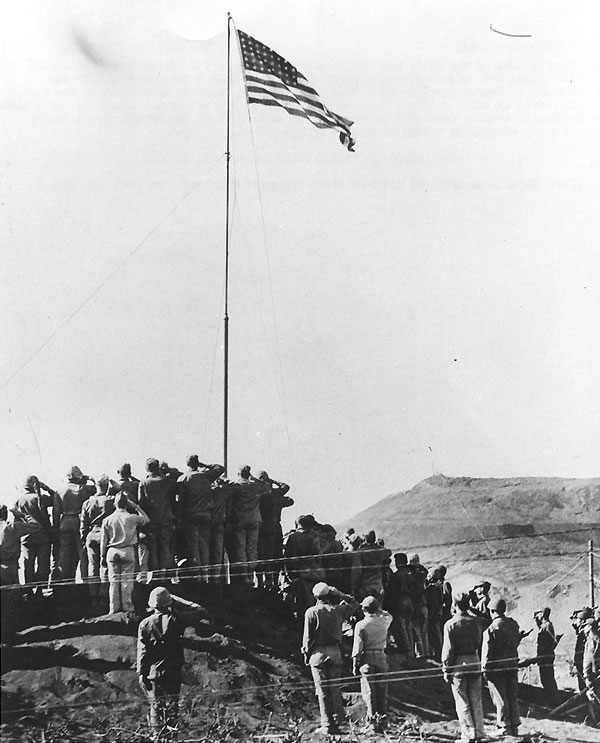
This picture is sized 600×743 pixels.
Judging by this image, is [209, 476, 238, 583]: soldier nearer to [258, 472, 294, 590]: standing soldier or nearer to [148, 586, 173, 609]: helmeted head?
[258, 472, 294, 590]: standing soldier

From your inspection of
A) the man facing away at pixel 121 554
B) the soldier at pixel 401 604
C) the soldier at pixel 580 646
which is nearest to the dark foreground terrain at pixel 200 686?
the man facing away at pixel 121 554

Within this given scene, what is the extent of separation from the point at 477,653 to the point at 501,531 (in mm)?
14843

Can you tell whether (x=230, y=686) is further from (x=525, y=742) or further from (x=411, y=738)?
(x=525, y=742)

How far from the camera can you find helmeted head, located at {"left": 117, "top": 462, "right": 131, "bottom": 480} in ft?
49.3

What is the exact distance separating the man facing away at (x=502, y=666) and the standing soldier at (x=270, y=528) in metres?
3.81

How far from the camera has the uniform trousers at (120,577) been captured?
13969 mm

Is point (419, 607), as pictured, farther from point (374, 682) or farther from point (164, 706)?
point (164, 706)

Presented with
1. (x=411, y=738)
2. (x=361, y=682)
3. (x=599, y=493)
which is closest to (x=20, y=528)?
(x=361, y=682)

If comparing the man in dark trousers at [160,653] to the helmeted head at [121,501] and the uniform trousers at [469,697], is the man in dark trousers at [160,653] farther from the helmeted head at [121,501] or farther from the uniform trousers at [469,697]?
the uniform trousers at [469,697]

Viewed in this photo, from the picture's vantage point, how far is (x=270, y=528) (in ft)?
55.2

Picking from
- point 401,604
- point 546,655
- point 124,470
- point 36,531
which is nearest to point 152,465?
point 124,470

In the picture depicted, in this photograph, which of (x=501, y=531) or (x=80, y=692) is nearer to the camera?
(x=80, y=692)

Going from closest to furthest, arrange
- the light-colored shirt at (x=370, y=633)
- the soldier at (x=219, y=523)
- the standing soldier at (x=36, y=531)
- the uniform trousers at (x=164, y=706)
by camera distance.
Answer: the uniform trousers at (x=164, y=706) → the light-colored shirt at (x=370, y=633) → the standing soldier at (x=36, y=531) → the soldier at (x=219, y=523)

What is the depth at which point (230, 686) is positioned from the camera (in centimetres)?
1390
